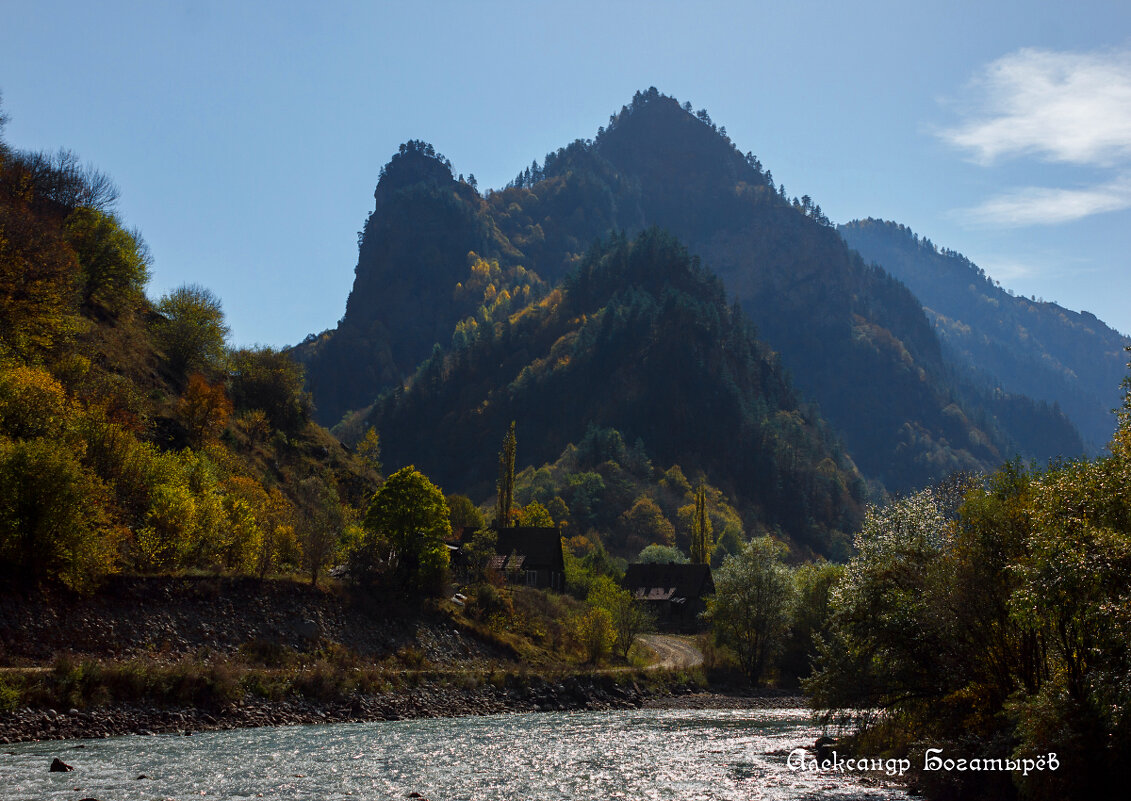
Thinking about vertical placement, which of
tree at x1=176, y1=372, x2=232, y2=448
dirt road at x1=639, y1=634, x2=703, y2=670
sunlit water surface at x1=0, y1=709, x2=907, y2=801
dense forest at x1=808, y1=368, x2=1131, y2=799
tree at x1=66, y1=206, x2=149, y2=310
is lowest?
dirt road at x1=639, y1=634, x2=703, y2=670

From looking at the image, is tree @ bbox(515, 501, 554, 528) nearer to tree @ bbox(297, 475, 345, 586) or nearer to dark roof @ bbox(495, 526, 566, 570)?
dark roof @ bbox(495, 526, 566, 570)

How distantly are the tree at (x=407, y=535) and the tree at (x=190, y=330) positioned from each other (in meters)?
29.6

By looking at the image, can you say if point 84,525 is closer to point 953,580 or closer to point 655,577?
point 953,580

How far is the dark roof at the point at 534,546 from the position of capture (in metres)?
102

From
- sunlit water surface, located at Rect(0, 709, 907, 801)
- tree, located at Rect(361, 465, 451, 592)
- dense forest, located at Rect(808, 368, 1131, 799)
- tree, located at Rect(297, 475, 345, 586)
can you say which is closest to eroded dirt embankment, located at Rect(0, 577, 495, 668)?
tree, located at Rect(297, 475, 345, 586)

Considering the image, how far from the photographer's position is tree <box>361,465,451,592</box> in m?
63.1

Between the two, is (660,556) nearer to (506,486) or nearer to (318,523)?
(506,486)

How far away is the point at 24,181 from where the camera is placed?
71.6 meters

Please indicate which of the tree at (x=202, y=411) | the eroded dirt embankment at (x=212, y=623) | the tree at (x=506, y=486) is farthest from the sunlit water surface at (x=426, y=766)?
the tree at (x=506, y=486)

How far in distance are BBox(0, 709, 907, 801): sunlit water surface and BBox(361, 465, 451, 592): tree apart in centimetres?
1945

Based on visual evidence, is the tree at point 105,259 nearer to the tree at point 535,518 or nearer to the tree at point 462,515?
the tree at point 462,515

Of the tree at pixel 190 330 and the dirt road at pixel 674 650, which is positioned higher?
the tree at pixel 190 330

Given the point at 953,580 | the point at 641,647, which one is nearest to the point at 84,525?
the point at 953,580

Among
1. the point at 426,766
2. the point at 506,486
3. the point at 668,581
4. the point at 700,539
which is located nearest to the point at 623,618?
the point at 668,581
